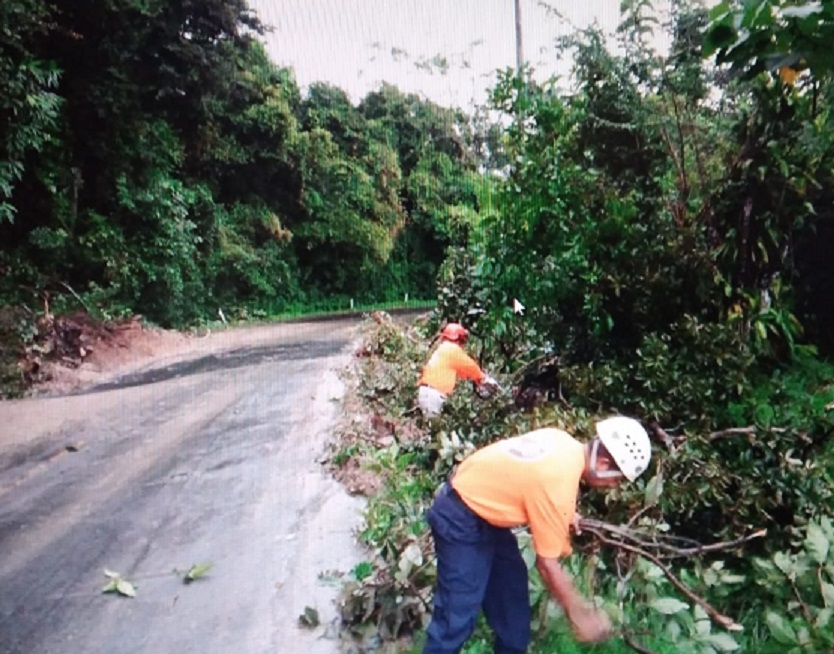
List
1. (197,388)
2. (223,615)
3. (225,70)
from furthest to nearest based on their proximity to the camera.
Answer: (197,388) → (225,70) → (223,615)

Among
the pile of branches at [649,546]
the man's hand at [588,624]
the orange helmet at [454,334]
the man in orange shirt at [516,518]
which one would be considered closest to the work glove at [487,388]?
the orange helmet at [454,334]

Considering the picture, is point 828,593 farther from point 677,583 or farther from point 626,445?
point 626,445

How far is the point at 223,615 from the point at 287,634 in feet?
1.03

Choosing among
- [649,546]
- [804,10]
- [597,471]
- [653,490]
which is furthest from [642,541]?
[804,10]

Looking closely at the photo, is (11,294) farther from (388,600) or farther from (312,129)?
(388,600)

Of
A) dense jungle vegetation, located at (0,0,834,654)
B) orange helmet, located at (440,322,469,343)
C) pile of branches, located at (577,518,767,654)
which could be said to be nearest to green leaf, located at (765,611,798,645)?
dense jungle vegetation, located at (0,0,834,654)

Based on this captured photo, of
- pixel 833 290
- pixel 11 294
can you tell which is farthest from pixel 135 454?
pixel 833 290

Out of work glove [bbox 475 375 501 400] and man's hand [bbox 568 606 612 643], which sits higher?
work glove [bbox 475 375 501 400]

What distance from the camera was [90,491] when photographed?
404cm

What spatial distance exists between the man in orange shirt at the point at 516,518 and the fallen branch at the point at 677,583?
42cm

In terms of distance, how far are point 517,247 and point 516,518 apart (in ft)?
8.66

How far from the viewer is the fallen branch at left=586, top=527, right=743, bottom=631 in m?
2.26

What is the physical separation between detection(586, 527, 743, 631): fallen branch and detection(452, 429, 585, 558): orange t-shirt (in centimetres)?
58

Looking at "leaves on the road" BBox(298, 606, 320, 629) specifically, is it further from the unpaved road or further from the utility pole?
the utility pole
